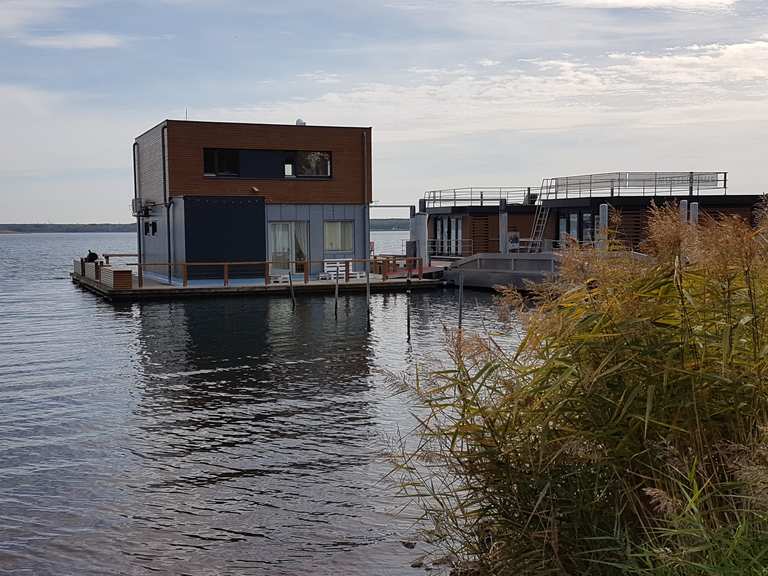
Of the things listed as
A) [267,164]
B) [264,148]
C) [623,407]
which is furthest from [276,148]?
[623,407]

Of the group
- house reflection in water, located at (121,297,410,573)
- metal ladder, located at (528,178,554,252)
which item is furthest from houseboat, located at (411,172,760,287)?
house reflection in water, located at (121,297,410,573)

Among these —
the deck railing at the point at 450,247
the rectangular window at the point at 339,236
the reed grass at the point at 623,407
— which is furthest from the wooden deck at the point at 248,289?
the reed grass at the point at 623,407

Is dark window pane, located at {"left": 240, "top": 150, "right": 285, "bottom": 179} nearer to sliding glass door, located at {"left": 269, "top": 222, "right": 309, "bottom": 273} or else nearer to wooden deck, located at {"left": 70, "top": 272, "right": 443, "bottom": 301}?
sliding glass door, located at {"left": 269, "top": 222, "right": 309, "bottom": 273}

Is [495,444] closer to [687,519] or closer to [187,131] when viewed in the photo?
[687,519]

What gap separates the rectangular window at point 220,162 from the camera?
42.8 m

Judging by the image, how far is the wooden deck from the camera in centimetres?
3747

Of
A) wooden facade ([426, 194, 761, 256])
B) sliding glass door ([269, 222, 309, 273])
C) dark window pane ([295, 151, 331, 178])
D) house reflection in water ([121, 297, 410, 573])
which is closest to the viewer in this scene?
house reflection in water ([121, 297, 410, 573])

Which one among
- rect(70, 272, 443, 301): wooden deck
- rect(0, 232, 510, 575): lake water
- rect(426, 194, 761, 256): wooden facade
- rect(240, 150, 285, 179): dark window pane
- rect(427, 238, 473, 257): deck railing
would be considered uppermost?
rect(240, 150, 285, 179): dark window pane

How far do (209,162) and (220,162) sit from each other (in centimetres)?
51

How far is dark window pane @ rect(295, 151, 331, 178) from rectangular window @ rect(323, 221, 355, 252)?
2565 millimetres

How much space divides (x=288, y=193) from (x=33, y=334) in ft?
60.5

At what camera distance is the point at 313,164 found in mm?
44781

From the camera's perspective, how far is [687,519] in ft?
16.3

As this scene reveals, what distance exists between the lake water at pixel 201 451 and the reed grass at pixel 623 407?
9.95 ft
